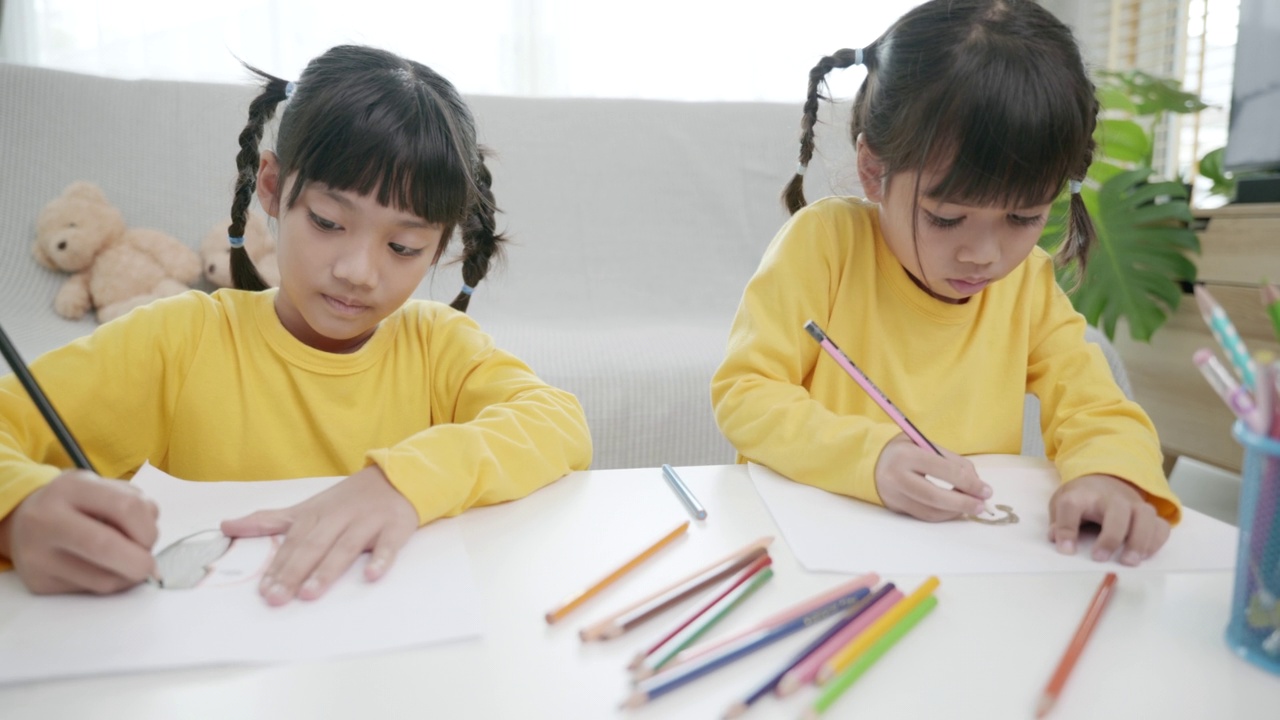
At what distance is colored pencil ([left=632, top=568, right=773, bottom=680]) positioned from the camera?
0.38 metres

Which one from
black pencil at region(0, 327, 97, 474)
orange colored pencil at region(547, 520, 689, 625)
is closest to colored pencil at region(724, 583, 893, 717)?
orange colored pencil at region(547, 520, 689, 625)

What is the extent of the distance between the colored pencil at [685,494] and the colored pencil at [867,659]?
0.17 meters

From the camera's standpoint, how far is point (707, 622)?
426 millimetres

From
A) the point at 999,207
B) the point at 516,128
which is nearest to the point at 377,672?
the point at 999,207

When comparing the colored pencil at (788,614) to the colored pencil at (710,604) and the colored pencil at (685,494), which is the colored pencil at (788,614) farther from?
the colored pencil at (685,494)

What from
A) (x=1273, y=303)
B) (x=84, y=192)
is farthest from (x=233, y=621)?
(x=84, y=192)

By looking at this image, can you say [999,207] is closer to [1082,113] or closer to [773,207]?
[1082,113]

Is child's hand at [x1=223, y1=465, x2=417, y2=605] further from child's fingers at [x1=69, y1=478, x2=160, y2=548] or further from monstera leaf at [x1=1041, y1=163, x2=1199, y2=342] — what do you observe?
monstera leaf at [x1=1041, y1=163, x2=1199, y2=342]

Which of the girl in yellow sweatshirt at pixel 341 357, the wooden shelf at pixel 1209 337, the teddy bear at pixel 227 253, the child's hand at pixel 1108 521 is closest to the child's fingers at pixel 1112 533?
the child's hand at pixel 1108 521

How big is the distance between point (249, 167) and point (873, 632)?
33.3 inches

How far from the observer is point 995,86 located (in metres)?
0.76

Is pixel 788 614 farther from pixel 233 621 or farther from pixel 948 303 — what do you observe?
pixel 948 303

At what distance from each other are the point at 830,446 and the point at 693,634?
0.97 feet

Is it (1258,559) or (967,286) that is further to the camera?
(967,286)
